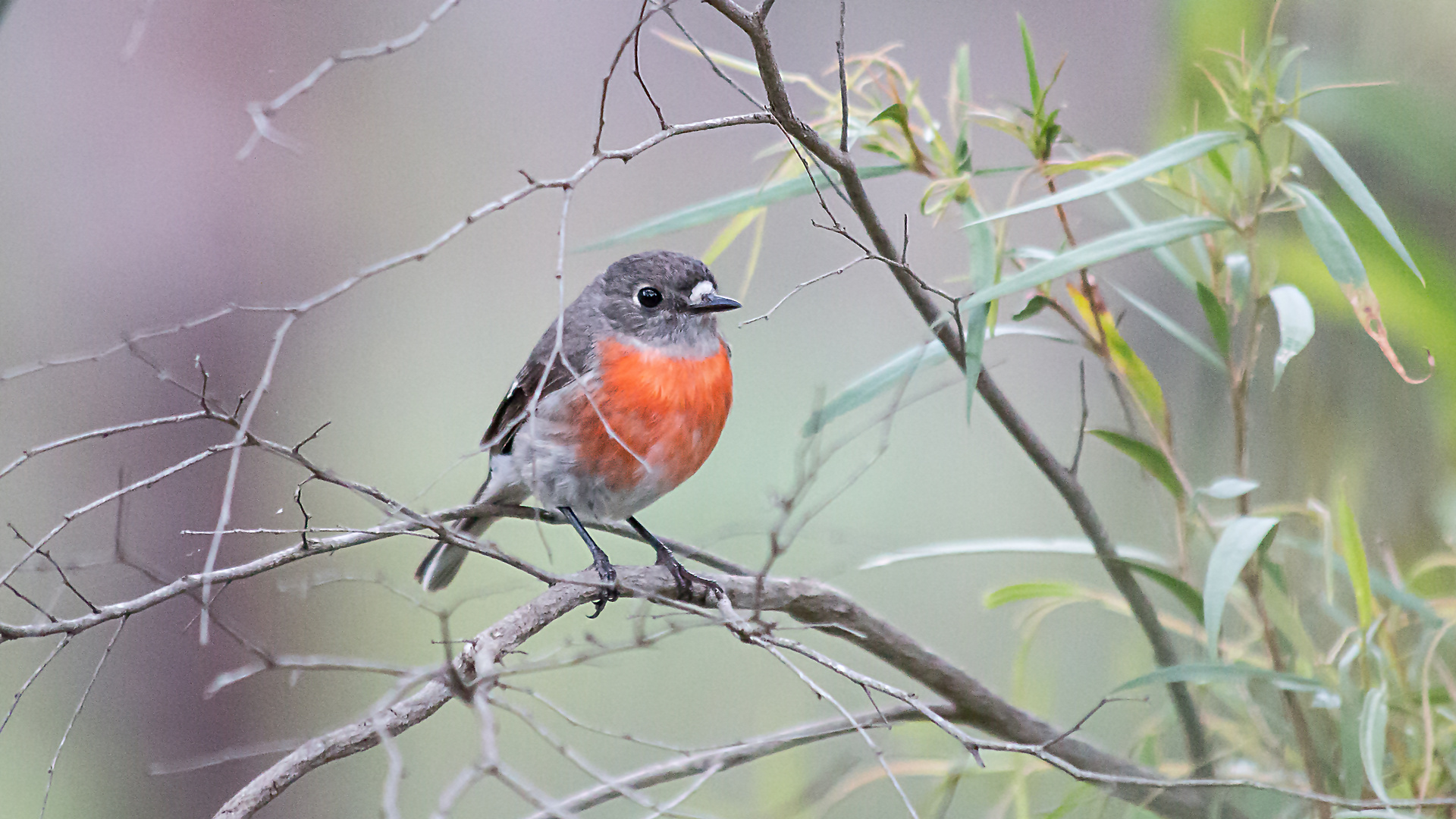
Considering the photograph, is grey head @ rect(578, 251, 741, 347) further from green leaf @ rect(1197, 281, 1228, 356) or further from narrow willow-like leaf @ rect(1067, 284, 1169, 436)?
green leaf @ rect(1197, 281, 1228, 356)

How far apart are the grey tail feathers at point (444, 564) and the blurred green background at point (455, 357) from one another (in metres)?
0.08

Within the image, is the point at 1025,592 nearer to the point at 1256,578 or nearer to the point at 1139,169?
the point at 1256,578

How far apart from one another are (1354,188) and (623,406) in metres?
0.70

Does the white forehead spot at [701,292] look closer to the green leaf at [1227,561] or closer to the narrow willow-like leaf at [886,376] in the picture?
the narrow willow-like leaf at [886,376]

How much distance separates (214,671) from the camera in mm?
1709

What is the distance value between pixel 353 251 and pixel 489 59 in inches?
16.1

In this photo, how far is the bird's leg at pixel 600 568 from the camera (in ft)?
2.96

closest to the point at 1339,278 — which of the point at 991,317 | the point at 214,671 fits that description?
the point at 991,317

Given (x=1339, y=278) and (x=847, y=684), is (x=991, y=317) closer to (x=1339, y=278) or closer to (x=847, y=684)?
(x=1339, y=278)

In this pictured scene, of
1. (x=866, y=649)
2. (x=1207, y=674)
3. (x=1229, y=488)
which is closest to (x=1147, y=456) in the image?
(x=1229, y=488)

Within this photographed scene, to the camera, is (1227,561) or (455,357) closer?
(1227,561)

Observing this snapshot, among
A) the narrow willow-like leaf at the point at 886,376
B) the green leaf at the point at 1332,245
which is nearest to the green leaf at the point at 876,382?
the narrow willow-like leaf at the point at 886,376

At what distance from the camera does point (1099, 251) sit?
2.80 ft

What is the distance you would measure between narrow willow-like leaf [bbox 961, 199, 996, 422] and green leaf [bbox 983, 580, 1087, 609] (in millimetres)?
274
